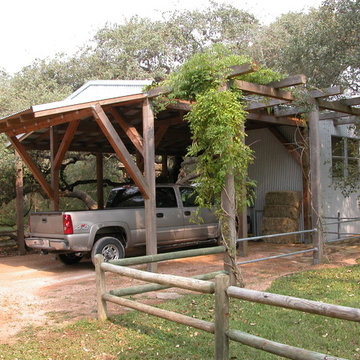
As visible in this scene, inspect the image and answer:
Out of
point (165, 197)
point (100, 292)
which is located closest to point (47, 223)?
point (165, 197)

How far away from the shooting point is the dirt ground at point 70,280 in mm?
5973

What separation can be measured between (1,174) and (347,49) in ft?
33.7

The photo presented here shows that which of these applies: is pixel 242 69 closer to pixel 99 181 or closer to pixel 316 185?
pixel 316 185

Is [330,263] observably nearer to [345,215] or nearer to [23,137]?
[345,215]

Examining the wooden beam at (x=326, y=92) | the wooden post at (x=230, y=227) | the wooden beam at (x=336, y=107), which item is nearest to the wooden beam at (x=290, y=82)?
the wooden beam at (x=326, y=92)

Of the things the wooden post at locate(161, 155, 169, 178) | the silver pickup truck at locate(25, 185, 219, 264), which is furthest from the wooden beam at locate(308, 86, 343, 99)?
the wooden post at locate(161, 155, 169, 178)

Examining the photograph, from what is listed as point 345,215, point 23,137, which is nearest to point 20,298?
point 23,137

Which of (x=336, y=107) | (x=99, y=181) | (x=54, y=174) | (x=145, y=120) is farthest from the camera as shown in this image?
(x=99, y=181)

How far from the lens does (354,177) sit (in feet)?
36.6

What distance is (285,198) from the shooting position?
43.1ft

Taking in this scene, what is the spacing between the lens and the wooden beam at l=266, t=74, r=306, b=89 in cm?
768

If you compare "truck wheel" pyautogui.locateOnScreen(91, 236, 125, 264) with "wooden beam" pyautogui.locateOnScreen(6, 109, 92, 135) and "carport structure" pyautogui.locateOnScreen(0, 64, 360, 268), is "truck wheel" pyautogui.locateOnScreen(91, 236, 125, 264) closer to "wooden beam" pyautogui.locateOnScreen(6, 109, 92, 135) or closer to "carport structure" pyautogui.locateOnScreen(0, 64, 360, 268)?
"carport structure" pyautogui.locateOnScreen(0, 64, 360, 268)

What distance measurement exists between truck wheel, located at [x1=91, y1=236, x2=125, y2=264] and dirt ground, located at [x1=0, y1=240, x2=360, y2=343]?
19.1 inches

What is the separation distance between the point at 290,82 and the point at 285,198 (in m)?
5.85
